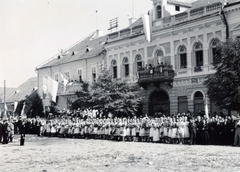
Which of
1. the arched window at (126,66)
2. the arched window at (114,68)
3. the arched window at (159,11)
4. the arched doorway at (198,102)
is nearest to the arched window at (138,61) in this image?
the arched window at (126,66)

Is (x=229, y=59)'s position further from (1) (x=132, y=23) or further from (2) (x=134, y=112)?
(1) (x=132, y=23)

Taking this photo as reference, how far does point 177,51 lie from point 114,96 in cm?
615

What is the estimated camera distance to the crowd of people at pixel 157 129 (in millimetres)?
20188

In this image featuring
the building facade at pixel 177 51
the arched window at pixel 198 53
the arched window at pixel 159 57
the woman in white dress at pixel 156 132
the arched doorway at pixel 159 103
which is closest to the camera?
the woman in white dress at pixel 156 132

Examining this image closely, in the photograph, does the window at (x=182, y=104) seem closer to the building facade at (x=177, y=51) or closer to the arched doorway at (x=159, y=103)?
the building facade at (x=177, y=51)

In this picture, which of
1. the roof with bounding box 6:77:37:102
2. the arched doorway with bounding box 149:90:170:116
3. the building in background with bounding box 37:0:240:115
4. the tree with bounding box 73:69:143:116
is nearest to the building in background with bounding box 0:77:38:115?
the roof with bounding box 6:77:37:102

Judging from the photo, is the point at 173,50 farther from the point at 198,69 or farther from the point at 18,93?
the point at 18,93

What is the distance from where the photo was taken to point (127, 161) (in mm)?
13820

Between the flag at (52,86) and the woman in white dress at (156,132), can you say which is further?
the flag at (52,86)

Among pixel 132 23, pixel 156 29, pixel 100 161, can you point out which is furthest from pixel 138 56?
pixel 100 161

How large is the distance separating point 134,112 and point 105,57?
27.7 feet

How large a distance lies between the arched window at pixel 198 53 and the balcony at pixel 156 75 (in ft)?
7.32

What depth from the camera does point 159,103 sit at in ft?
108

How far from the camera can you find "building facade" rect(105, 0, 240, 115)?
93.2 ft
